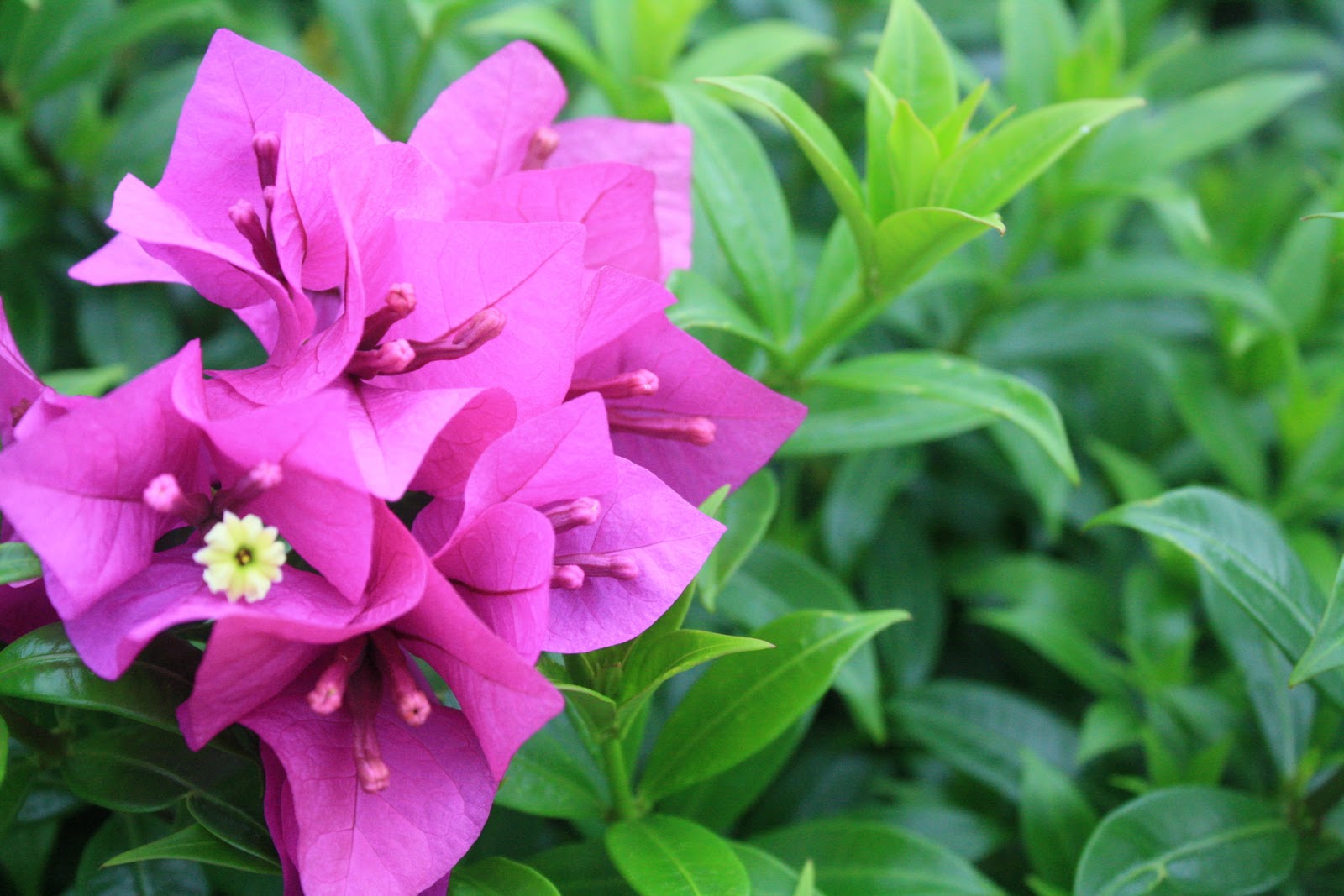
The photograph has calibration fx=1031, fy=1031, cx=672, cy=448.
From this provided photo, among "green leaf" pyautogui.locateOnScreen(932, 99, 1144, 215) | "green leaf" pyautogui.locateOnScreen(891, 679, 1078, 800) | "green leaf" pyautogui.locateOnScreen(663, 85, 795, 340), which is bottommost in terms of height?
"green leaf" pyautogui.locateOnScreen(891, 679, 1078, 800)

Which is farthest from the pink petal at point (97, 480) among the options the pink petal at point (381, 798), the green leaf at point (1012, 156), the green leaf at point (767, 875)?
the green leaf at point (1012, 156)

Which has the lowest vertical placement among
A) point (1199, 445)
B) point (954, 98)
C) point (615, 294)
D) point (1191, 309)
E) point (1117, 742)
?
point (1117, 742)

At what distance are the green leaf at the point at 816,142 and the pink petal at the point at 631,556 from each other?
277mm

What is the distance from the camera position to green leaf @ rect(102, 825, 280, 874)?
564mm

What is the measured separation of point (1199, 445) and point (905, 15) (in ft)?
2.48

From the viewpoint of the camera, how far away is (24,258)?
109cm

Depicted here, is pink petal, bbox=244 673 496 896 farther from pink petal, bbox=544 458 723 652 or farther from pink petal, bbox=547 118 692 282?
pink petal, bbox=547 118 692 282

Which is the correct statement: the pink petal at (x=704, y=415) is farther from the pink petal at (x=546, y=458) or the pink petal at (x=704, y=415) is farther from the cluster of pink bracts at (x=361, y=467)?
the pink petal at (x=546, y=458)

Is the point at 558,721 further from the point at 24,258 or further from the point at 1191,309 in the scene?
the point at 1191,309

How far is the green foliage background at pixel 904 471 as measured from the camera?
714mm

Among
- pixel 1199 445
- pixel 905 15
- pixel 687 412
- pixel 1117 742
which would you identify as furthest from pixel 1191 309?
pixel 687 412

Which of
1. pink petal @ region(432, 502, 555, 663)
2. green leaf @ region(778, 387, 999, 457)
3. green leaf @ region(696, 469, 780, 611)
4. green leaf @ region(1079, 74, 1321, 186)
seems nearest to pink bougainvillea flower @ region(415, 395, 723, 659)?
pink petal @ region(432, 502, 555, 663)

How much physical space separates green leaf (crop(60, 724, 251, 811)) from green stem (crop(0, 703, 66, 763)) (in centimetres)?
2

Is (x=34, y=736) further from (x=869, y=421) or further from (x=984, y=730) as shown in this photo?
(x=984, y=730)
